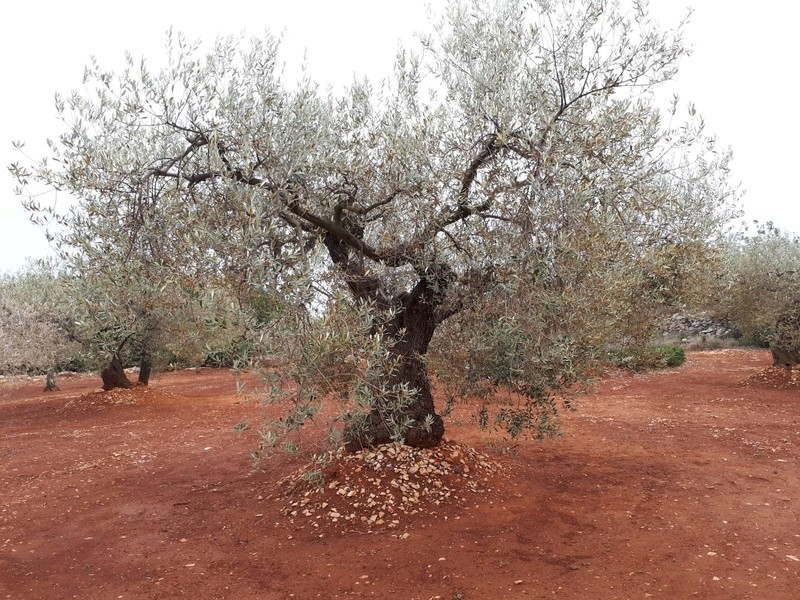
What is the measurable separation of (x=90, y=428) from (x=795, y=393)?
21.0 meters

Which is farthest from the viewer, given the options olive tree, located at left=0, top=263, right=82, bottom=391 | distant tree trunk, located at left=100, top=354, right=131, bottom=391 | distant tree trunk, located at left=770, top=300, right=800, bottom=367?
distant tree trunk, located at left=100, top=354, right=131, bottom=391

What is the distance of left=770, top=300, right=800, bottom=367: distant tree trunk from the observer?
20141mm

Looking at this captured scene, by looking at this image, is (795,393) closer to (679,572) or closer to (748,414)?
(748,414)

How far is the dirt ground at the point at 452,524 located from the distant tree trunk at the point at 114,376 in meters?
7.21

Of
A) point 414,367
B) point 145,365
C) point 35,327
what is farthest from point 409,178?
point 145,365

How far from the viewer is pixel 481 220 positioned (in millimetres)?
7891

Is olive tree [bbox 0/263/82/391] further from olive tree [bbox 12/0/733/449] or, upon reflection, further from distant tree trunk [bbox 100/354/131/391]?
olive tree [bbox 12/0/733/449]

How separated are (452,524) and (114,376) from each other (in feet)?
61.0

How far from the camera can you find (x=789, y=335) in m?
20.3

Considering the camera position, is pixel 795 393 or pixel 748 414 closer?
pixel 748 414

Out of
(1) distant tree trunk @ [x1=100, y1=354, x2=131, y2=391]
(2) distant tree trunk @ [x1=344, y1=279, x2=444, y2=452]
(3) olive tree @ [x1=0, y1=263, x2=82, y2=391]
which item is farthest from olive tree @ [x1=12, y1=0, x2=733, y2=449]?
(1) distant tree trunk @ [x1=100, y1=354, x2=131, y2=391]

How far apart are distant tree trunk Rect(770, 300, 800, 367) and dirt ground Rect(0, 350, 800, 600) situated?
5421 mm

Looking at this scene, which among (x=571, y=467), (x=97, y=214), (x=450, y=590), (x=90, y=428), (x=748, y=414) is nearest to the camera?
(x=450, y=590)

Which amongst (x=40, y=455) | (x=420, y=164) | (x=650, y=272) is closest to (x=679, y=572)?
(x=650, y=272)
